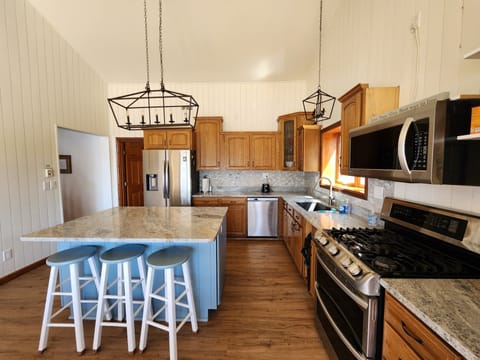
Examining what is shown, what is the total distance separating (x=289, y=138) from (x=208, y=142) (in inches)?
62.2

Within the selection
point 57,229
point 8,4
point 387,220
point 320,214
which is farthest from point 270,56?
point 57,229

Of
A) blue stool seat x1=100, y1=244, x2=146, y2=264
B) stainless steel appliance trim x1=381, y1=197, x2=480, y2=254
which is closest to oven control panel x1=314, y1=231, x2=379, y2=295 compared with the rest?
stainless steel appliance trim x1=381, y1=197, x2=480, y2=254

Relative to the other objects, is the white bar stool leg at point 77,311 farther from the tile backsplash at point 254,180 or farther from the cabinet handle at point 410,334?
the tile backsplash at point 254,180

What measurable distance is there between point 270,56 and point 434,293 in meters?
3.95

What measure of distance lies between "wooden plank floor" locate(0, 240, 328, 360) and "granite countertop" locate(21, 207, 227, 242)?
89 cm

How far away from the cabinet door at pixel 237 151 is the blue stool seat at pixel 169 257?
267 cm

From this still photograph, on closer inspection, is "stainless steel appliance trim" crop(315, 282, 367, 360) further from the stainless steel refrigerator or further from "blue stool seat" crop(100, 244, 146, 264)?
the stainless steel refrigerator

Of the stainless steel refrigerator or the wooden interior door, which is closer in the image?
the stainless steel refrigerator

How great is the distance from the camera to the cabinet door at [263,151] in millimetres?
4383

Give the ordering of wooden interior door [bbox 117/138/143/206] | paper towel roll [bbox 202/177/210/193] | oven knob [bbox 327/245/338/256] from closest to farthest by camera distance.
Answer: oven knob [bbox 327/245/338/256] → paper towel roll [bbox 202/177/210/193] → wooden interior door [bbox 117/138/143/206]

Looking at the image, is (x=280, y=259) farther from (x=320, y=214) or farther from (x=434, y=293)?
(x=434, y=293)

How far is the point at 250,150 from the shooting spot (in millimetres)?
4414

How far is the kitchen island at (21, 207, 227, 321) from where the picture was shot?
172 centimetres

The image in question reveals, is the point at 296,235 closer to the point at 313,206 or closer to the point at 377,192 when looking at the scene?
the point at 313,206
